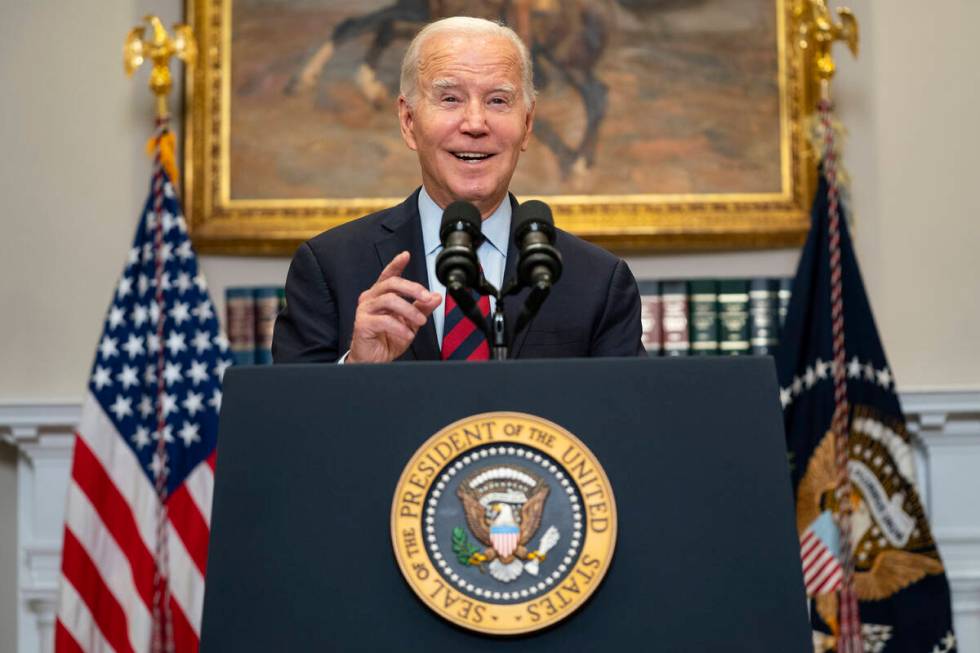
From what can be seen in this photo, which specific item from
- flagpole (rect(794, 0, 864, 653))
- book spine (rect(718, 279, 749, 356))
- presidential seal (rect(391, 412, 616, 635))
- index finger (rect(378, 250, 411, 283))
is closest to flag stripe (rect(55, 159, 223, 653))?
book spine (rect(718, 279, 749, 356))

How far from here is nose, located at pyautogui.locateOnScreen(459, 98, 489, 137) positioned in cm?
231

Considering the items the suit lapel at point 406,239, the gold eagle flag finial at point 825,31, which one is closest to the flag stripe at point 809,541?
the gold eagle flag finial at point 825,31

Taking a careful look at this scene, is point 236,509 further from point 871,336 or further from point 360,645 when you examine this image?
point 871,336

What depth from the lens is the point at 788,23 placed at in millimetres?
5266

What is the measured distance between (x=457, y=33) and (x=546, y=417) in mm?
1027

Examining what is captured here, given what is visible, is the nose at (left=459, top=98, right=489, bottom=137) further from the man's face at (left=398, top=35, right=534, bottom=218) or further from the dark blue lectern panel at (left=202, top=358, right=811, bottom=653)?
the dark blue lectern panel at (left=202, top=358, right=811, bottom=653)

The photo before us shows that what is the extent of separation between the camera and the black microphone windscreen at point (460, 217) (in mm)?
1805

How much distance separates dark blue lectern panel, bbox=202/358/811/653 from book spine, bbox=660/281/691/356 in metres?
3.45

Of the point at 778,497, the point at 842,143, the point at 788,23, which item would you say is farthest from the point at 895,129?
the point at 778,497

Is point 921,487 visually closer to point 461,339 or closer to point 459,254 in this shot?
point 461,339

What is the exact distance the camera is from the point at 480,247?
2373 mm

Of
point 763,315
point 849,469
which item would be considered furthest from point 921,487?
point 763,315

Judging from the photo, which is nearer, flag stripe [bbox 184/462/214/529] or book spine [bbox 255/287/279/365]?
flag stripe [bbox 184/462/214/529]

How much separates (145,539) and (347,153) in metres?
1.76
